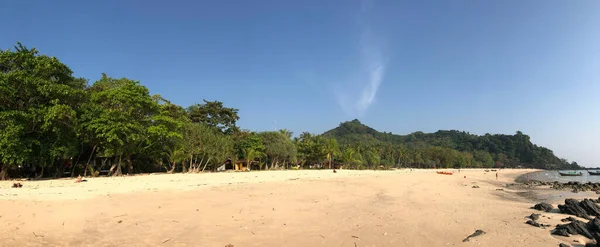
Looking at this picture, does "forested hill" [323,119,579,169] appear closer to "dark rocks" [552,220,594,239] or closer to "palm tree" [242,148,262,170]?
"palm tree" [242,148,262,170]

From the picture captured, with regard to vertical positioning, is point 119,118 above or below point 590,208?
above

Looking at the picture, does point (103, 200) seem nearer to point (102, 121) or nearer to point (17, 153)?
point (17, 153)

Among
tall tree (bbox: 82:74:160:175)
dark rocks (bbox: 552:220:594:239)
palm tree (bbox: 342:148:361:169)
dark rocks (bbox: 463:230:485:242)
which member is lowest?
dark rocks (bbox: 463:230:485:242)

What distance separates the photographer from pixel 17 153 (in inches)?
798

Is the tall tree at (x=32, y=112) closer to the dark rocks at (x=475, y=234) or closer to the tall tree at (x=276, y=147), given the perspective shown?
the dark rocks at (x=475, y=234)

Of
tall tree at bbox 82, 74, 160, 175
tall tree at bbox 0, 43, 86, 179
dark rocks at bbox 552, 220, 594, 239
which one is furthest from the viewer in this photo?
tall tree at bbox 82, 74, 160, 175

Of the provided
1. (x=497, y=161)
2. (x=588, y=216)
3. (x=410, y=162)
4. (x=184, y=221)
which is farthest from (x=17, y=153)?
(x=497, y=161)

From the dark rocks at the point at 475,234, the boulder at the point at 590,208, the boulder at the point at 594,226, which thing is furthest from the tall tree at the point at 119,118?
the boulder at the point at 590,208

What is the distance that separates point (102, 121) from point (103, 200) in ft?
55.5

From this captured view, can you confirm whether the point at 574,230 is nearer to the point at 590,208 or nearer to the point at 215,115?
the point at 590,208

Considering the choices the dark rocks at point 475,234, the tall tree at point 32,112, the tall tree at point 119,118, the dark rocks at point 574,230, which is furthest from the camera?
the tall tree at point 119,118

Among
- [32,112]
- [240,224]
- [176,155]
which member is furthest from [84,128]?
[240,224]

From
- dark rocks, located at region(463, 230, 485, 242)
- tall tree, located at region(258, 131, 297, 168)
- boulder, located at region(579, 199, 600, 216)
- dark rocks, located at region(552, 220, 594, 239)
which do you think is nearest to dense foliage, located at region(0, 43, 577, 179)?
tall tree, located at region(258, 131, 297, 168)

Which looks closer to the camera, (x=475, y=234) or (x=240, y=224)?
(x=475, y=234)
